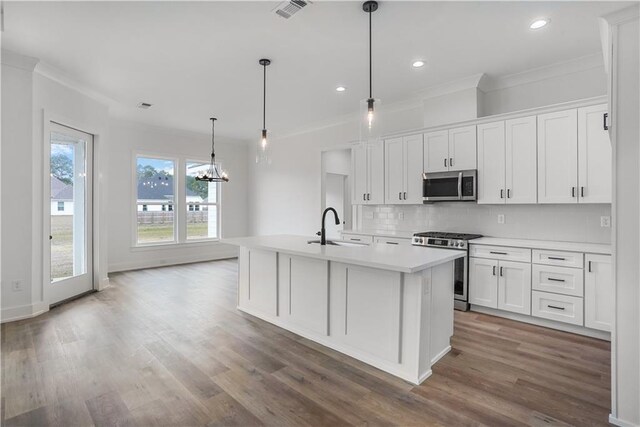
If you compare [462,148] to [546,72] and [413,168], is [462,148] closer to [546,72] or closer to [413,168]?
[413,168]

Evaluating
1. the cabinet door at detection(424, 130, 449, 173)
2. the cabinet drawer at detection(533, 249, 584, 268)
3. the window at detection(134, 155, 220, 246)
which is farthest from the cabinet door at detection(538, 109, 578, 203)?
the window at detection(134, 155, 220, 246)

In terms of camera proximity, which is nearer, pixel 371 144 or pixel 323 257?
pixel 323 257

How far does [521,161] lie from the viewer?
3854 millimetres

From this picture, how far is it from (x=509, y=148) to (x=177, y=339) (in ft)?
13.7

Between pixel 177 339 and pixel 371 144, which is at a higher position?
pixel 371 144

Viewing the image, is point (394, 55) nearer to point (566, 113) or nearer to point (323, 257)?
point (566, 113)

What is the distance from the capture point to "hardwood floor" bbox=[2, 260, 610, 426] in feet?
6.74

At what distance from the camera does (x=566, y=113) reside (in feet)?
11.6

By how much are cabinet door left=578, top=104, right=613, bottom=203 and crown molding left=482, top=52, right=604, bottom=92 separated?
0.64 m

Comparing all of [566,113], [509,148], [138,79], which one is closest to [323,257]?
[509,148]

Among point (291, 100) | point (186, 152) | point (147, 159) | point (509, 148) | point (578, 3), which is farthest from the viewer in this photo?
point (186, 152)

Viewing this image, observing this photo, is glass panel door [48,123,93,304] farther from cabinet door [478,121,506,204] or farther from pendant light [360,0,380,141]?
cabinet door [478,121,506,204]

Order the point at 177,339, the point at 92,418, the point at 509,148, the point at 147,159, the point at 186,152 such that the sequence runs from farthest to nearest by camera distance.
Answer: the point at 186,152 → the point at 147,159 → the point at 509,148 → the point at 177,339 → the point at 92,418

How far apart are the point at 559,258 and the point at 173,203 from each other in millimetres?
6845
